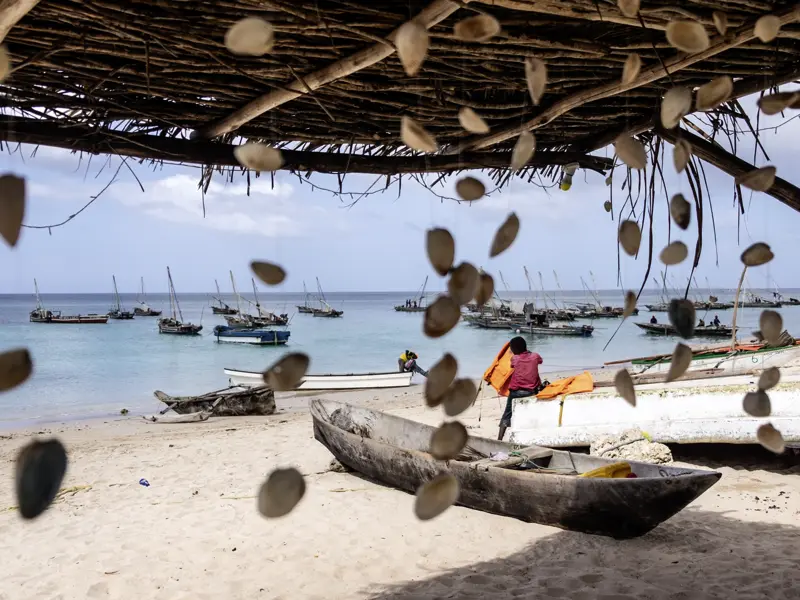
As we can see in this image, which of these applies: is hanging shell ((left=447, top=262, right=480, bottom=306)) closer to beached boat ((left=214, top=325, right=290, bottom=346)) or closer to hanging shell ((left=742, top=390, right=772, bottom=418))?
hanging shell ((left=742, top=390, right=772, bottom=418))

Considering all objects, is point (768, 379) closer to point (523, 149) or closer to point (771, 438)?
point (771, 438)

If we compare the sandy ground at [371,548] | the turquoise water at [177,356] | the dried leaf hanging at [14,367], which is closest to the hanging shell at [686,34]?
the dried leaf hanging at [14,367]

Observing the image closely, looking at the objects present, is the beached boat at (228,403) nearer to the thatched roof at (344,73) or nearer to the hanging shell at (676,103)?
the thatched roof at (344,73)

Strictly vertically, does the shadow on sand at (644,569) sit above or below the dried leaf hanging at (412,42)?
below

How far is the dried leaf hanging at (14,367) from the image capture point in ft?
3.08

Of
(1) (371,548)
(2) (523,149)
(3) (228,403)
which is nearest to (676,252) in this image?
(2) (523,149)

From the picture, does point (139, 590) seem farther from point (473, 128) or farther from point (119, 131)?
point (473, 128)

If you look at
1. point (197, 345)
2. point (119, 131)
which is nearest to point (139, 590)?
point (119, 131)

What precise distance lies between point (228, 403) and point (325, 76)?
12038 mm

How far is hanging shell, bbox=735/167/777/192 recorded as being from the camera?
1.36 m

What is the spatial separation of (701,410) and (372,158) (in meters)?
4.99

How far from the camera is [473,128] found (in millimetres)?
1191

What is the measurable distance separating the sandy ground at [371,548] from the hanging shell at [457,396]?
242 centimetres

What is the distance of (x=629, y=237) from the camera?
139cm
